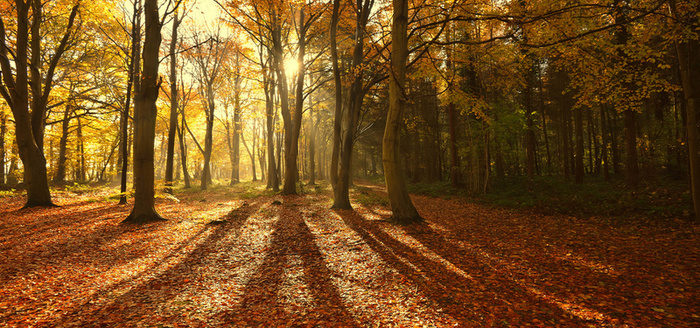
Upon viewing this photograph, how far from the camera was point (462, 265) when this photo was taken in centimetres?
553

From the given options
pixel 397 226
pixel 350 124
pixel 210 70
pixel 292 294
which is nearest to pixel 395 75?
pixel 350 124

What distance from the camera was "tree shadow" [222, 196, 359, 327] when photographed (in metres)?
3.73

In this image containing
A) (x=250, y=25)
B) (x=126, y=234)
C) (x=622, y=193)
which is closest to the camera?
(x=126, y=234)

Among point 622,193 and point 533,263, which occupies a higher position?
point 622,193

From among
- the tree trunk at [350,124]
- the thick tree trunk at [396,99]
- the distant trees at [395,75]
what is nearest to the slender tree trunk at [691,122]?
the distant trees at [395,75]

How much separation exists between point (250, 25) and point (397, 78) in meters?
11.5

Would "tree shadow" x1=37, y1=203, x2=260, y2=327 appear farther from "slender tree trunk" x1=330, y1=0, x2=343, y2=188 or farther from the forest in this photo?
"slender tree trunk" x1=330, y1=0, x2=343, y2=188

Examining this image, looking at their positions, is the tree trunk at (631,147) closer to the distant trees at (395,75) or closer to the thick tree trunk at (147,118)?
the distant trees at (395,75)

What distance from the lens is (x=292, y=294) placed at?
4434mm

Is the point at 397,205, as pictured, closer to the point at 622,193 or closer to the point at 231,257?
the point at 231,257

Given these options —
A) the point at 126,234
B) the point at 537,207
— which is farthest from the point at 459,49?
the point at 126,234

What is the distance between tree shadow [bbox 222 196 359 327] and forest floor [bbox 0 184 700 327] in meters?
0.03

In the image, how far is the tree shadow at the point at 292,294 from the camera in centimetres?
373

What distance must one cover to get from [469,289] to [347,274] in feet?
6.80
